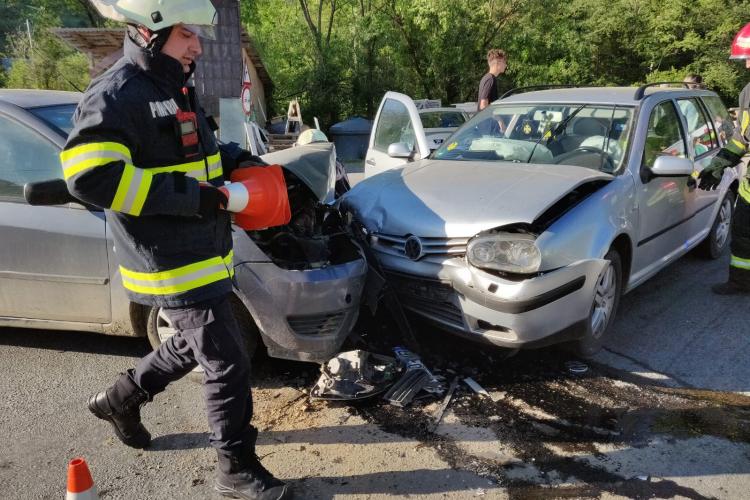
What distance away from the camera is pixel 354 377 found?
11.3 feet

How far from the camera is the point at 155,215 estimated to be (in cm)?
226

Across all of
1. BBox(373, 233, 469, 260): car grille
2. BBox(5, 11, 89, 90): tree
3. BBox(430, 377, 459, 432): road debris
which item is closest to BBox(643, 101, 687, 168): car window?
BBox(373, 233, 469, 260): car grille

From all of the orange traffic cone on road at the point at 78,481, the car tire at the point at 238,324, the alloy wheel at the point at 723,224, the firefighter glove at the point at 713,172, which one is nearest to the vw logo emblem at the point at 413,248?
the car tire at the point at 238,324

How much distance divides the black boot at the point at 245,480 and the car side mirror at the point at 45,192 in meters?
1.19

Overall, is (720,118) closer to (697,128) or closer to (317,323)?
(697,128)

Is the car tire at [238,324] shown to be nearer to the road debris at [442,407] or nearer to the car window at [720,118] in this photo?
the road debris at [442,407]

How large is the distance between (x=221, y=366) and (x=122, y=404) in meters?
0.71

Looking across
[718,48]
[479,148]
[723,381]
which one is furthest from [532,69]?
[723,381]

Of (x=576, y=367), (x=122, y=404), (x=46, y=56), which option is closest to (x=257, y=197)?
(x=122, y=404)

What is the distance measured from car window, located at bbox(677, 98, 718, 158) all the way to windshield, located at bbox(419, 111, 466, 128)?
6.09 metres

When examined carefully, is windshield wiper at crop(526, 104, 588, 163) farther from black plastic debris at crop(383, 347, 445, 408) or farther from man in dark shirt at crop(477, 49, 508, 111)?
man in dark shirt at crop(477, 49, 508, 111)

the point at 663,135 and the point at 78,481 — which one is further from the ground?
the point at 663,135

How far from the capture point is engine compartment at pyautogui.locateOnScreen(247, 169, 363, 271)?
3434mm

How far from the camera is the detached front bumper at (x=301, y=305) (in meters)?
3.21
